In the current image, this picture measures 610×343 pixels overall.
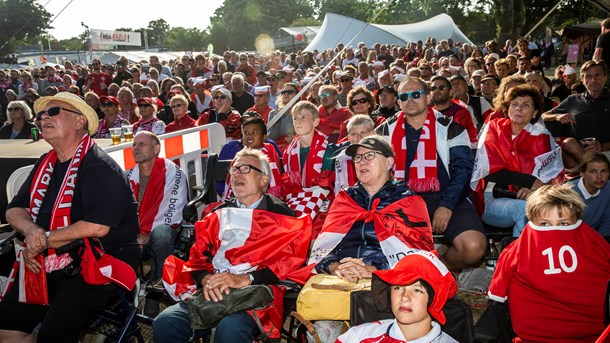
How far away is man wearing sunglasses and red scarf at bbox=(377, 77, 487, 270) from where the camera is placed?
3927 millimetres

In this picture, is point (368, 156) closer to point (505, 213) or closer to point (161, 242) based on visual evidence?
point (505, 213)

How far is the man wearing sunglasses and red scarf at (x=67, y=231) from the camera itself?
10.3 ft

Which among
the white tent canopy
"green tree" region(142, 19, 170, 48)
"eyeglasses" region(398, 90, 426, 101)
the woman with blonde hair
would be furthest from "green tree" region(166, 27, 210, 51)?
"eyeglasses" region(398, 90, 426, 101)

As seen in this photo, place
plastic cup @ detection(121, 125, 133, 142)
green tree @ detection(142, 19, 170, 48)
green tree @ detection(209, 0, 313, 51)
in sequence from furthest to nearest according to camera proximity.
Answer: green tree @ detection(142, 19, 170, 48), green tree @ detection(209, 0, 313, 51), plastic cup @ detection(121, 125, 133, 142)

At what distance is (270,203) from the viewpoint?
3.61 metres

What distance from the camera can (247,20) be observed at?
283 feet

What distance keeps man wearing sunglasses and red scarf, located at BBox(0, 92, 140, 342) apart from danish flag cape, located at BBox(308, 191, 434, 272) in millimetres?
1255

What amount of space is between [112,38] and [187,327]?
50.6 m

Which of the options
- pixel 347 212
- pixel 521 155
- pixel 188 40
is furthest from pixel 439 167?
pixel 188 40

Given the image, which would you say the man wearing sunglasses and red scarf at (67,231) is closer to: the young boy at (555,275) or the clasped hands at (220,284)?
the clasped hands at (220,284)

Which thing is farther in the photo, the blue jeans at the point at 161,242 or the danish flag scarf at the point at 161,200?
the danish flag scarf at the point at 161,200

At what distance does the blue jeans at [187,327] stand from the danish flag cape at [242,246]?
0.16 m

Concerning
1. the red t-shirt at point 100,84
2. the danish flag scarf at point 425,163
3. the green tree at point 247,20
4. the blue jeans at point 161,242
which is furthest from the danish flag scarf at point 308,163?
the green tree at point 247,20

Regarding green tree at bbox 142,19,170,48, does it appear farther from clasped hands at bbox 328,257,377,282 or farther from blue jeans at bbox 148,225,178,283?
clasped hands at bbox 328,257,377,282
